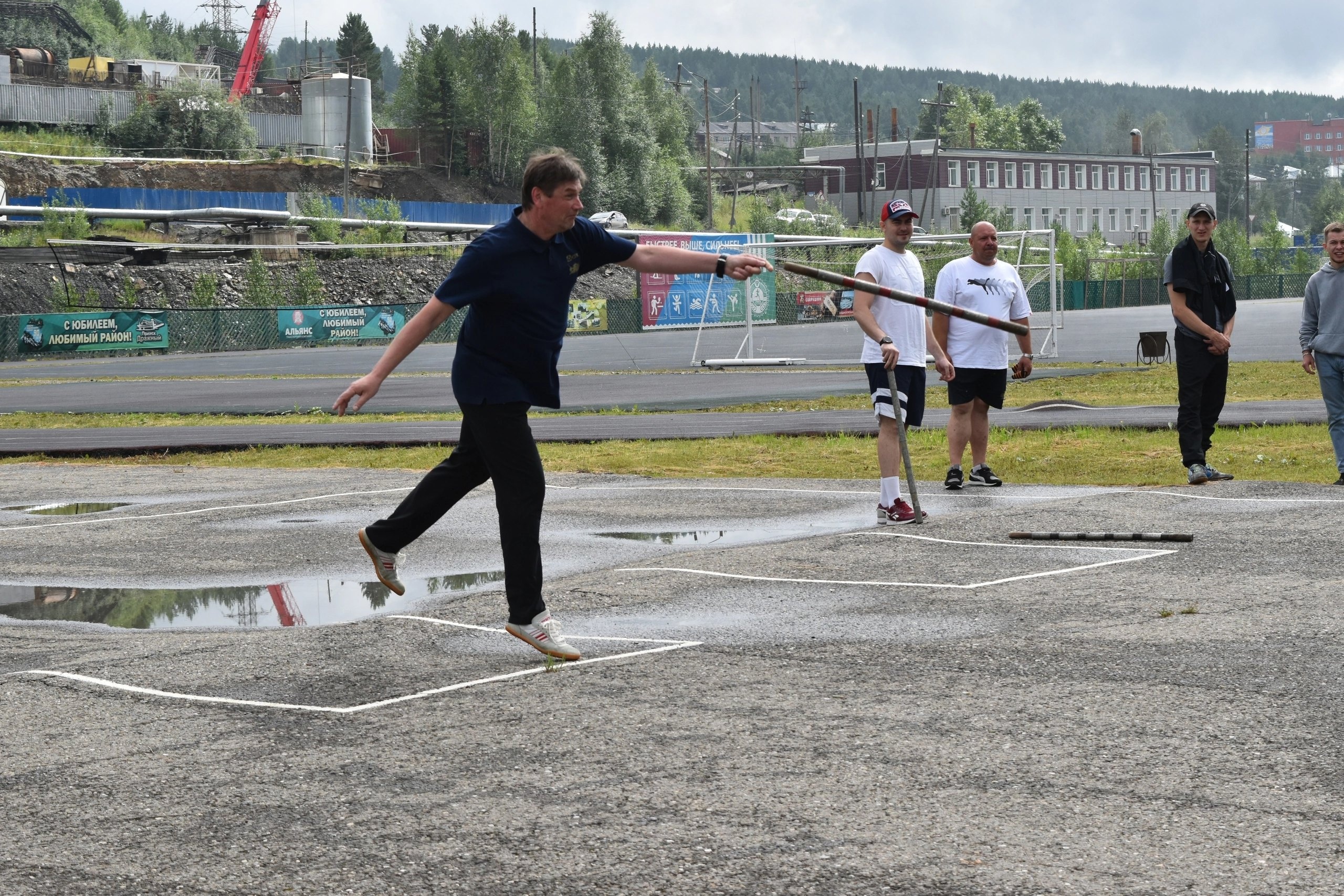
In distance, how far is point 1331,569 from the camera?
788 cm

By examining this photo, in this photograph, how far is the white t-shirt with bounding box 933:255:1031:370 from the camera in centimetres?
1181

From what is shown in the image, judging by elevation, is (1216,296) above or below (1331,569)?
above

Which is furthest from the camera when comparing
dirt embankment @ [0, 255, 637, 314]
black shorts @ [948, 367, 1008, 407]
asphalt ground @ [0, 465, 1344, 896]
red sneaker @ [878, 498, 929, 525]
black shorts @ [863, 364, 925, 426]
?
dirt embankment @ [0, 255, 637, 314]

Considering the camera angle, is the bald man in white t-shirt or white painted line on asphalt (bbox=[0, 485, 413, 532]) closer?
the bald man in white t-shirt

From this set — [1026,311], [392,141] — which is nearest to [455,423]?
[1026,311]

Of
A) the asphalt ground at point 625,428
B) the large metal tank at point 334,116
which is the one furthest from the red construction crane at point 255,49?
the asphalt ground at point 625,428

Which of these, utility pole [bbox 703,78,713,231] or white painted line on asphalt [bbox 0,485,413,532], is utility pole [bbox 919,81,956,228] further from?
white painted line on asphalt [bbox 0,485,413,532]

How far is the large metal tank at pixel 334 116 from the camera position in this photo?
4006 inches

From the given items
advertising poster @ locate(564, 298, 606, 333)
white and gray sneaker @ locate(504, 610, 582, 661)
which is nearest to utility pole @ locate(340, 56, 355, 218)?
advertising poster @ locate(564, 298, 606, 333)

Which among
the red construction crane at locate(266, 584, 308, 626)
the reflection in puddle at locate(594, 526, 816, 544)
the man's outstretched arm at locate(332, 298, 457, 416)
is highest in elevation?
the man's outstretched arm at locate(332, 298, 457, 416)

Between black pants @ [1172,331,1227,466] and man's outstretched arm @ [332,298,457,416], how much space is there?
7355 mm

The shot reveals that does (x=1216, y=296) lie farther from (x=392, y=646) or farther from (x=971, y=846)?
(x=971, y=846)

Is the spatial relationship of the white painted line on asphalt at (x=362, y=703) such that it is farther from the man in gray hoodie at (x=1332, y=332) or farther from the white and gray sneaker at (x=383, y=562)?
the man in gray hoodie at (x=1332, y=332)

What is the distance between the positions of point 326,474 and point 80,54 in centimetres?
11179
